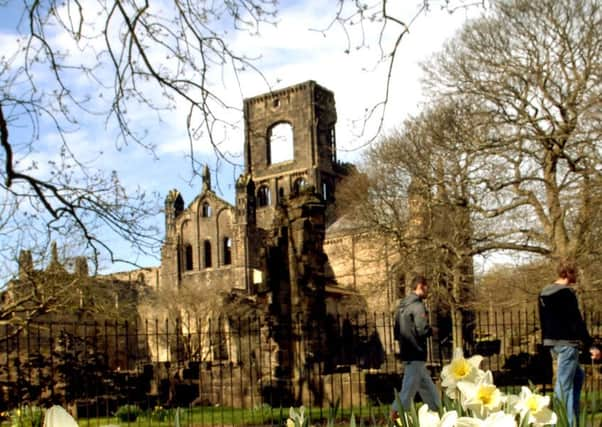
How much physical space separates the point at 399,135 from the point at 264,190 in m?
46.7

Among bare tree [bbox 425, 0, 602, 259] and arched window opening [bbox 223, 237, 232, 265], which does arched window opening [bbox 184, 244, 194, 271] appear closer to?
arched window opening [bbox 223, 237, 232, 265]

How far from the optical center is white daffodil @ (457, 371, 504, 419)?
8.00 feet

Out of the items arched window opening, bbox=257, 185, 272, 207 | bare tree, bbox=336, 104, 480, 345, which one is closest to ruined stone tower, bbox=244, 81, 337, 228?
arched window opening, bbox=257, 185, 272, 207

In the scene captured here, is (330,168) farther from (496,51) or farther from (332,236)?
(496,51)

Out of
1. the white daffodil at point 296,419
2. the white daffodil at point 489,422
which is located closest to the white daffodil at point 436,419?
the white daffodil at point 489,422

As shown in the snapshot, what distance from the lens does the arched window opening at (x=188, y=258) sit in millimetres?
64125

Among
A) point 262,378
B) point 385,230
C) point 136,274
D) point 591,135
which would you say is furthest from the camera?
point 136,274

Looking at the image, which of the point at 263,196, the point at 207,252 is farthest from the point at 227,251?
the point at 263,196

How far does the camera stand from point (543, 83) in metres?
21.6

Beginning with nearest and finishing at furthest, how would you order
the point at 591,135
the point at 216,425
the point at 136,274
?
the point at 216,425 → the point at 591,135 → the point at 136,274

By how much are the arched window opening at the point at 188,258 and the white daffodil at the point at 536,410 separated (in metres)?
62.2

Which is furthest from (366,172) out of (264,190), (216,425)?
(264,190)

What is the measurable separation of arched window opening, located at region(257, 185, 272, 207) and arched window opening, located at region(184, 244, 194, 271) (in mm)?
12544

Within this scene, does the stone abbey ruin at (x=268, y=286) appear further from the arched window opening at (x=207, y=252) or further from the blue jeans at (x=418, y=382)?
the blue jeans at (x=418, y=382)
